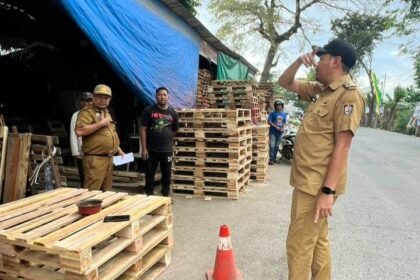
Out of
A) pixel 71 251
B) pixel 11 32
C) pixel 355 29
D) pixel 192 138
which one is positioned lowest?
pixel 71 251

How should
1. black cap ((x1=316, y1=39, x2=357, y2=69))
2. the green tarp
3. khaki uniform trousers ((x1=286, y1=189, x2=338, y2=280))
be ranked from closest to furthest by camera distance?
black cap ((x1=316, y1=39, x2=357, y2=69)) → khaki uniform trousers ((x1=286, y1=189, x2=338, y2=280)) → the green tarp

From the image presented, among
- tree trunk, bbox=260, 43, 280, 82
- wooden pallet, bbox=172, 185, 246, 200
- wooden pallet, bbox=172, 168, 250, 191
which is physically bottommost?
wooden pallet, bbox=172, 185, 246, 200

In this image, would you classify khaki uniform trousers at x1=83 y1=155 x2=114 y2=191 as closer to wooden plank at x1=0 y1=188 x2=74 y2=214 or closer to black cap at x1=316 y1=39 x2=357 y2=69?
wooden plank at x1=0 y1=188 x2=74 y2=214

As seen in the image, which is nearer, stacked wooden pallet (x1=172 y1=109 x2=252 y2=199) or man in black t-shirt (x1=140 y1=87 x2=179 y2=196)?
man in black t-shirt (x1=140 y1=87 x2=179 y2=196)

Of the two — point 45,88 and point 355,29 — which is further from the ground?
point 355,29

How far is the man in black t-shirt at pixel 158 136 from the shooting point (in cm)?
572

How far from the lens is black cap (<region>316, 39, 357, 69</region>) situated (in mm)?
2635

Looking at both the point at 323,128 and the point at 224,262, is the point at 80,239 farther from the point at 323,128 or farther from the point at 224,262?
the point at 323,128

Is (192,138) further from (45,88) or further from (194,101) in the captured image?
(45,88)

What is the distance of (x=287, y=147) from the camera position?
1130cm

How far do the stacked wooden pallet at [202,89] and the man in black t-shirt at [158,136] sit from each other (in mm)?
3202

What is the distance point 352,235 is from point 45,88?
8969 mm

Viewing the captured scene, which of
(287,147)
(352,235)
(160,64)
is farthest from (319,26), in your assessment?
(352,235)

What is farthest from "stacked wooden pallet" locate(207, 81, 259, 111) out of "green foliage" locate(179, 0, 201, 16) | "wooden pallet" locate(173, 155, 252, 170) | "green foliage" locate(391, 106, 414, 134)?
"green foliage" locate(391, 106, 414, 134)
